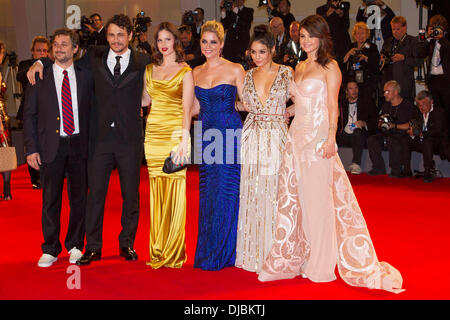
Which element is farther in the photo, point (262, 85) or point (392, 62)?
point (392, 62)

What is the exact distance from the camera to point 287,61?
861 centimetres

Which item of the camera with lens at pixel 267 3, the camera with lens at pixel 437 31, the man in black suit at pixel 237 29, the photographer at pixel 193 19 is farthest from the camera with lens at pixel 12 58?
the camera with lens at pixel 437 31

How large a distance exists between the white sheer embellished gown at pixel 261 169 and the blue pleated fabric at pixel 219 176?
8 centimetres

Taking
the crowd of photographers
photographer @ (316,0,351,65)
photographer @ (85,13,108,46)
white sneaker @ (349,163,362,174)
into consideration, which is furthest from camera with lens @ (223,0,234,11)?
white sneaker @ (349,163,362,174)

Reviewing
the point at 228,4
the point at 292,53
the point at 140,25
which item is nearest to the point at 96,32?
the point at 140,25

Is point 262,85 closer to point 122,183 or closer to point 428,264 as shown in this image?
point 122,183

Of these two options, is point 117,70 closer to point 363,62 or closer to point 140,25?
point 363,62

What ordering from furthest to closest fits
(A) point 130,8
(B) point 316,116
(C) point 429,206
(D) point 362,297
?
(A) point 130,8 < (C) point 429,206 < (B) point 316,116 < (D) point 362,297

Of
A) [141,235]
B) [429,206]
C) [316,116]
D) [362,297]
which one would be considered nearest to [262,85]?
[316,116]

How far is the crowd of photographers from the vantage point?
827 centimetres

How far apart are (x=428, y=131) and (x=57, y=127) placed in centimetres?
535

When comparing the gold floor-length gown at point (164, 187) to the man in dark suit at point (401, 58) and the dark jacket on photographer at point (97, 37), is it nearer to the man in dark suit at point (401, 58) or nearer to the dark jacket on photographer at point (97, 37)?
the man in dark suit at point (401, 58)

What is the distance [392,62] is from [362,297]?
18.9 feet

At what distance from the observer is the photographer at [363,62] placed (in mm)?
8805
